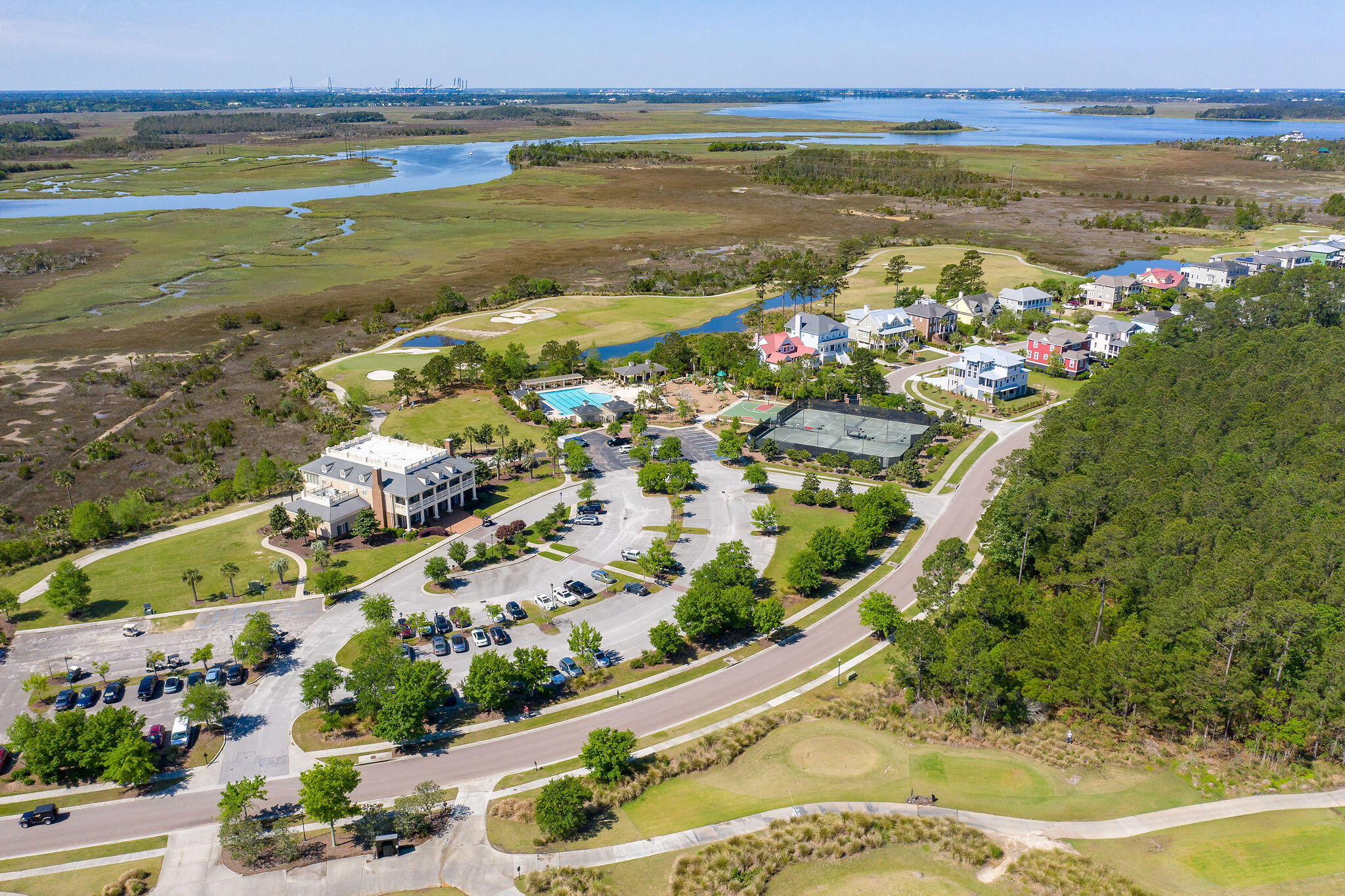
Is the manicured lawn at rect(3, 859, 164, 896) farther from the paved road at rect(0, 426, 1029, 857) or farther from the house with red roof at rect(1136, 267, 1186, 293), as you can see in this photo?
the house with red roof at rect(1136, 267, 1186, 293)

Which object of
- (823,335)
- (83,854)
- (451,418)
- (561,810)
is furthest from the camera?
(823,335)

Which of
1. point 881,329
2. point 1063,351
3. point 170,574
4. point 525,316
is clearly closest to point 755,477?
point 170,574

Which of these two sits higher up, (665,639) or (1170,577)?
(1170,577)

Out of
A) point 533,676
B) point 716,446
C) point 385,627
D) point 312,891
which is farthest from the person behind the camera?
point 716,446

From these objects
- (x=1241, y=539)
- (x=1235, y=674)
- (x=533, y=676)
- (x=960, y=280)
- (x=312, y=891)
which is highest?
(x=960, y=280)

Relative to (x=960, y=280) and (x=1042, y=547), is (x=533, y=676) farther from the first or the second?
(x=960, y=280)

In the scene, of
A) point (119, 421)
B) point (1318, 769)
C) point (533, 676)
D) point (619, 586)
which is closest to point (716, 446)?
point (619, 586)

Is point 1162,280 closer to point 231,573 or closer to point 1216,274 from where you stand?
point 1216,274
